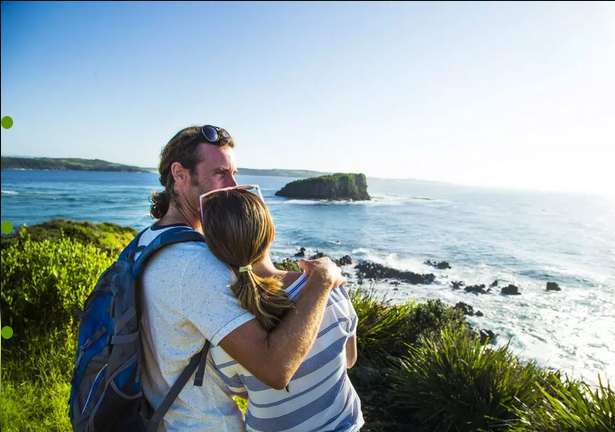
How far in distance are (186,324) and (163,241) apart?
324 mm

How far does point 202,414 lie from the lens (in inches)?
61.7

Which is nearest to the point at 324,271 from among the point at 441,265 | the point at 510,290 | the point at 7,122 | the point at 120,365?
the point at 120,365

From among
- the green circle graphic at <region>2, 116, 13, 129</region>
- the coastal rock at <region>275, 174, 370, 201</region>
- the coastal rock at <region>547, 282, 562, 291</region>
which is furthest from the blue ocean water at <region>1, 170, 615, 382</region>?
the coastal rock at <region>275, 174, 370, 201</region>

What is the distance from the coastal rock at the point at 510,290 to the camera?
14.1 m

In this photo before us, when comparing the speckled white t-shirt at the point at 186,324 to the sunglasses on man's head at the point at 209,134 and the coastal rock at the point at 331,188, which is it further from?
the coastal rock at the point at 331,188

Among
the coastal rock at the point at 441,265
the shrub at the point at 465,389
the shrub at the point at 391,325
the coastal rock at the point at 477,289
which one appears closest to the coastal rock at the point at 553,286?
the coastal rock at the point at 477,289

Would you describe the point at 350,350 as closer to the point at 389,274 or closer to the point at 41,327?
the point at 41,327

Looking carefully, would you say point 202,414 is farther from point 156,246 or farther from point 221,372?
point 156,246

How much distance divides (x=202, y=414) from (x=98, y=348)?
1.66 ft

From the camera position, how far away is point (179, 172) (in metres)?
2.05

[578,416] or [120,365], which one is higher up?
[120,365]

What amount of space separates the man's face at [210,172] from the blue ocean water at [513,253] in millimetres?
1252

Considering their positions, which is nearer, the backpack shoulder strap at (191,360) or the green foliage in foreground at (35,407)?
the backpack shoulder strap at (191,360)

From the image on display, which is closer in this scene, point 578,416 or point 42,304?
point 578,416
